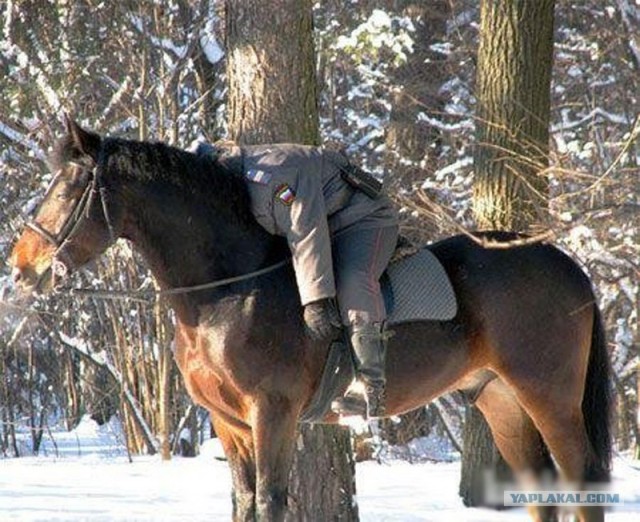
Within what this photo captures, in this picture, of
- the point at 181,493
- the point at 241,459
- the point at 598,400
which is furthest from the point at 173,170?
the point at 181,493

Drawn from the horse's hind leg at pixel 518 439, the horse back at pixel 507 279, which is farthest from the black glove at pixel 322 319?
the horse's hind leg at pixel 518 439

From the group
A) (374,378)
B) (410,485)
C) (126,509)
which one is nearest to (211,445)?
(410,485)

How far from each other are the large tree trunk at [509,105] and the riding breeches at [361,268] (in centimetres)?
216

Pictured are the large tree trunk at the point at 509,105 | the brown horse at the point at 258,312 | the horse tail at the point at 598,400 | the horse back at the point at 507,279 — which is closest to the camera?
the brown horse at the point at 258,312

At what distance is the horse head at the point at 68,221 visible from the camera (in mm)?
5445

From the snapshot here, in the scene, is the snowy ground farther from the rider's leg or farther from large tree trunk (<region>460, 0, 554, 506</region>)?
the rider's leg

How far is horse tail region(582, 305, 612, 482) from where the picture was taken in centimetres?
661

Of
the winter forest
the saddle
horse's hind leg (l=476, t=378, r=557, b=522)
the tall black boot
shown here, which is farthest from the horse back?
the winter forest

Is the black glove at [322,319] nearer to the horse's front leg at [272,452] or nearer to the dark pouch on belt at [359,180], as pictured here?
the horse's front leg at [272,452]

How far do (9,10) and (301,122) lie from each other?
4.49 meters

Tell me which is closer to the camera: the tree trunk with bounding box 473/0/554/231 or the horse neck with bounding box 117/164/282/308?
the horse neck with bounding box 117/164/282/308

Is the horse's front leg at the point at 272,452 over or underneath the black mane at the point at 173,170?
underneath

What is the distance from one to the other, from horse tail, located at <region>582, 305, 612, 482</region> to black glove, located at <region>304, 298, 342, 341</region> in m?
1.74

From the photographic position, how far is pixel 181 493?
8266mm
